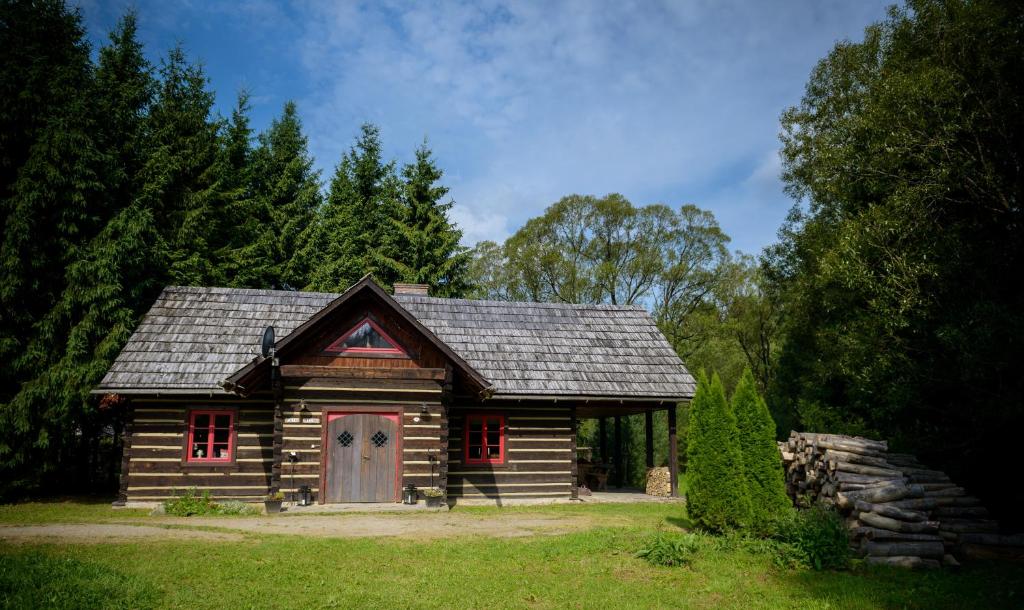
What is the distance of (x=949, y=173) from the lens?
39.6 feet

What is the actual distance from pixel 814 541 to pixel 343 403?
10.5 meters

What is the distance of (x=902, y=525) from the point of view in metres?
9.86

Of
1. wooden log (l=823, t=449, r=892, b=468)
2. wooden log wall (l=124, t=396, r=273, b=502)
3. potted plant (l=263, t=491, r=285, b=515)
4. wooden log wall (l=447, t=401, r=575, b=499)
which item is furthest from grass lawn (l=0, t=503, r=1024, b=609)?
wooden log wall (l=447, t=401, r=575, b=499)

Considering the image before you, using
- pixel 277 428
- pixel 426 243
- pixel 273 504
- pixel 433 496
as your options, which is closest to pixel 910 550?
pixel 433 496

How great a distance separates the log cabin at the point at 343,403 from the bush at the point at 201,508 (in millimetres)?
839

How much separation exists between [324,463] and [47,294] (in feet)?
29.9

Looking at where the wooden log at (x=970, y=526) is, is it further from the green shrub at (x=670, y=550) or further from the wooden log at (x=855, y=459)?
the green shrub at (x=670, y=550)

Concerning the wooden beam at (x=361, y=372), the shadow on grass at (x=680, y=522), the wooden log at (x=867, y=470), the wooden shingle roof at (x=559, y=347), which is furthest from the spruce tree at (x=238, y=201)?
the wooden log at (x=867, y=470)

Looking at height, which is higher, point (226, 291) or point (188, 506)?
point (226, 291)

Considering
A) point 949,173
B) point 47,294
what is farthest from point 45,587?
point 949,173

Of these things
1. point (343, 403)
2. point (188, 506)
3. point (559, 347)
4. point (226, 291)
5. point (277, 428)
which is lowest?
point (188, 506)

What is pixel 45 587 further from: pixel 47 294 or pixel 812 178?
pixel 812 178

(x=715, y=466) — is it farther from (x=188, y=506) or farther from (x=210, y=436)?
(x=210, y=436)

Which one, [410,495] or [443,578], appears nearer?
[443,578]
